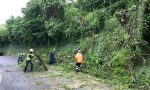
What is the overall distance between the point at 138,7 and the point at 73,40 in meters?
12.9

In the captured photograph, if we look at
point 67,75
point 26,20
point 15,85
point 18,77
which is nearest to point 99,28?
point 67,75

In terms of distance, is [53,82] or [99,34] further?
[99,34]

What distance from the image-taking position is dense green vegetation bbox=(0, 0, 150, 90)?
19234mm

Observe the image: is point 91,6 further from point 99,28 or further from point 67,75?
point 67,75

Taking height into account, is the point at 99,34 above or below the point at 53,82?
above

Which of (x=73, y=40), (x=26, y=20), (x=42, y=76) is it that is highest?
(x=26, y=20)

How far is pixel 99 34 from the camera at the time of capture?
85.6ft

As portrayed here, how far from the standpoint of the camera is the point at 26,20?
41.6 meters

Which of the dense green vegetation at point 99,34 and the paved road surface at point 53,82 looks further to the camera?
the dense green vegetation at point 99,34

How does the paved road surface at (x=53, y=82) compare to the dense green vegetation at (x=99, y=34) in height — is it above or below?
below

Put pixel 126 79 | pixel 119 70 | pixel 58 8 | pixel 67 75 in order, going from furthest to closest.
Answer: pixel 58 8, pixel 67 75, pixel 119 70, pixel 126 79

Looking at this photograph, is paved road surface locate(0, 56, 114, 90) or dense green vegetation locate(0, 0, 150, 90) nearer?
paved road surface locate(0, 56, 114, 90)

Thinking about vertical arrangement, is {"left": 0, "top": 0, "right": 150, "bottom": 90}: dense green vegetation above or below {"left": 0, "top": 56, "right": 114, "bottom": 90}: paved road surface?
above

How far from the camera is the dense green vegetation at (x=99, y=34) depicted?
1923cm
